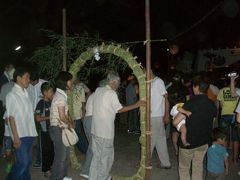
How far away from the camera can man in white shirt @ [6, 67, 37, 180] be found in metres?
5.96

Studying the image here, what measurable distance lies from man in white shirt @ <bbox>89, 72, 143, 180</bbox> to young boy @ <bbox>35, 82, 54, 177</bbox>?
47.9 inches

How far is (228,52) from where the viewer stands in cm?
2027

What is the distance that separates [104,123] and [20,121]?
4.38 feet

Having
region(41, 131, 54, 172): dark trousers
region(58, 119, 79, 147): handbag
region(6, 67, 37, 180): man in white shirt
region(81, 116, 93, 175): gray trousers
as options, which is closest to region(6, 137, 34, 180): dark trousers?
region(6, 67, 37, 180): man in white shirt

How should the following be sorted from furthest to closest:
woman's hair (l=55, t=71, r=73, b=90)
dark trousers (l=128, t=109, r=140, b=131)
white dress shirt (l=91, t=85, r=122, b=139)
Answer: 1. dark trousers (l=128, t=109, r=140, b=131)
2. woman's hair (l=55, t=71, r=73, b=90)
3. white dress shirt (l=91, t=85, r=122, b=139)

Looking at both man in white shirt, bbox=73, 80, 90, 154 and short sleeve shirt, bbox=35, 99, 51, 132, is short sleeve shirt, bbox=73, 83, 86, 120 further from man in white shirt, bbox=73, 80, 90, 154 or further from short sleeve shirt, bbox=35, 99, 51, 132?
short sleeve shirt, bbox=35, 99, 51, 132

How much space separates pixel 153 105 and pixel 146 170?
5.08 feet

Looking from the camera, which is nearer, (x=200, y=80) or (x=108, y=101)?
(x=200, y=80)

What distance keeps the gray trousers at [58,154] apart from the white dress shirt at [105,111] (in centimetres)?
70

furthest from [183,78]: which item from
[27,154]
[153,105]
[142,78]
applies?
[27,154]

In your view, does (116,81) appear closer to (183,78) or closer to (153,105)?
(153,105)

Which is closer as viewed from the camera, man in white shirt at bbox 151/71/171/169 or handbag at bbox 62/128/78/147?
handbag at bbox 62/128/78/147

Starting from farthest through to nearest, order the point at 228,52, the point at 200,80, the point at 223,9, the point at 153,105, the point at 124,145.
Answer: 1. the point at 223,9
2. the point at 228,52
3. the point at 124,145
4. the point at 153,105
5. the point at 200,80

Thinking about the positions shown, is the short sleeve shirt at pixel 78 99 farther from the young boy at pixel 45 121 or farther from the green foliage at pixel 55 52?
the young boy at pixel 45 121
